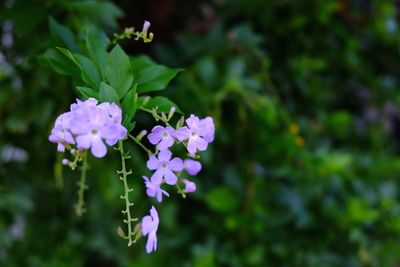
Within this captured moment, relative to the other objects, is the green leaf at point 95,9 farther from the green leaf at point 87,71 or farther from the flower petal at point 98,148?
the flower petal at point 98,148

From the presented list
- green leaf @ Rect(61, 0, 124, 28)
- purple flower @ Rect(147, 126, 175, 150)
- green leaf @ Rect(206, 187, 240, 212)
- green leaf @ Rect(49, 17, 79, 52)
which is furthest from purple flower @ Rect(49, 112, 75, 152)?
green leaf @ Rect(206, 187, 240, 212)

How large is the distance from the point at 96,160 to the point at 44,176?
0.78 feet

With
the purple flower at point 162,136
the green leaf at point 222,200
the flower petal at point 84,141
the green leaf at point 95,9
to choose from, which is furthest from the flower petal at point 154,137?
the green leaf at point 222,200

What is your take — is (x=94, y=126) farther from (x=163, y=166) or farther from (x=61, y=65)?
(x=61, y=65)

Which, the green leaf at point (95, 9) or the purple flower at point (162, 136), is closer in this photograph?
the purple flower at point (162, 136)

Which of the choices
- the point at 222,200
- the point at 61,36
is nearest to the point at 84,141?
the point at 61,36

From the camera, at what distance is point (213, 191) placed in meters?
1.61

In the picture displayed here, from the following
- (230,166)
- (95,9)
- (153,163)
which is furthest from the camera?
(230,166)

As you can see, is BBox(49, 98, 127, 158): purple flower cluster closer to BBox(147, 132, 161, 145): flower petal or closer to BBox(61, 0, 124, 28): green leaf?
BBox(147, 132, 161, 145): flower petal

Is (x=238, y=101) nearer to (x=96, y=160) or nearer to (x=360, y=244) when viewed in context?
(x=96, y=160)

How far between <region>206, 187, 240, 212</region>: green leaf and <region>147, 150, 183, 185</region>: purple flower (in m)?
0.84

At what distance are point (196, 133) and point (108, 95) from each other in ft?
0.40

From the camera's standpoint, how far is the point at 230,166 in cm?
171

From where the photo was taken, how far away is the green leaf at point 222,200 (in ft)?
5.23
